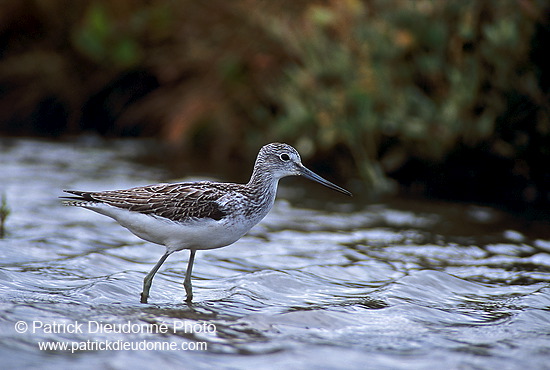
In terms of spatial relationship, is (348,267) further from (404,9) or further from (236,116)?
(236,116)

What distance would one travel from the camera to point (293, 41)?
12094 millimetres

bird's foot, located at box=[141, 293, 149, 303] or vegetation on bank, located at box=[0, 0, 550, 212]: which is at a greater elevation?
vegetation on bank, located at box=[0, 0, 550, 212]

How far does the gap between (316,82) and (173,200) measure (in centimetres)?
583

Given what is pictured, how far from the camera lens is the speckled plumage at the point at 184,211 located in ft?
19.9

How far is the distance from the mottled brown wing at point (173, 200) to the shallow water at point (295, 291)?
2.37ft

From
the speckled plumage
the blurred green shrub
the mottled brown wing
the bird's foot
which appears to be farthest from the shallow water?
the blurred green shrub

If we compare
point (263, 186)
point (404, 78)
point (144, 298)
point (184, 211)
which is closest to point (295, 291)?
point (263, 186)

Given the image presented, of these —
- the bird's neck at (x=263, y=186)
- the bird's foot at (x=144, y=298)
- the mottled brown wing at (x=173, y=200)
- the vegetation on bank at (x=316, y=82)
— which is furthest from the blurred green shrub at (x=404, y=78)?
the bird's foot at (x=144, y=298)

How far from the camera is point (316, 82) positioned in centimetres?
1162

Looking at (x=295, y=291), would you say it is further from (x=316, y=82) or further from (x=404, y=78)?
(x=316, y=82)

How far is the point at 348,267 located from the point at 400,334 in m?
2.04

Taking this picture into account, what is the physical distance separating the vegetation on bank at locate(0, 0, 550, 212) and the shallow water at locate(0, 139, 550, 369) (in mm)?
998

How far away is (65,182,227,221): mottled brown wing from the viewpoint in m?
6.14

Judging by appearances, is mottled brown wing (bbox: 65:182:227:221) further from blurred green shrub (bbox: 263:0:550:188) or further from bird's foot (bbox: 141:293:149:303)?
blurred green shrub (bbox: 263:0:550:188)
